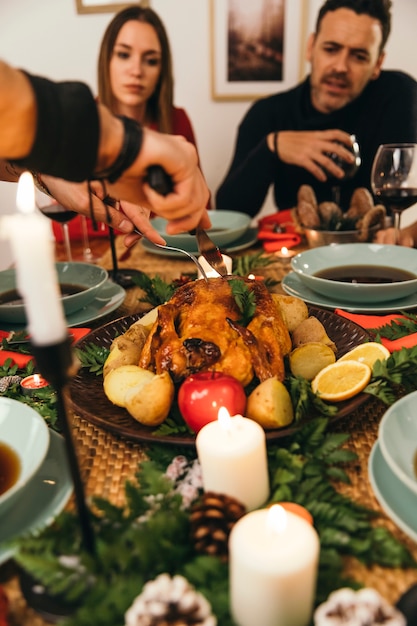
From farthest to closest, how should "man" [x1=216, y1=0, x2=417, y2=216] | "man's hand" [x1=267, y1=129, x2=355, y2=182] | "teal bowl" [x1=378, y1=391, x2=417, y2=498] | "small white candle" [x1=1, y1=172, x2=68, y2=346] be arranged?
"man" [x1=216, y1=0, x2=417, y2=216] < "man's hand" [x1=267, y1=129, x2=355, y2=182] < "teal bowl" [x1=378, y1=391, x2=417, y2=498] < "small white candle" [x1=1, y1=172, x2=68, y2=346]

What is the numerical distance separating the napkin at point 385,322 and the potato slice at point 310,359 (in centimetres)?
16

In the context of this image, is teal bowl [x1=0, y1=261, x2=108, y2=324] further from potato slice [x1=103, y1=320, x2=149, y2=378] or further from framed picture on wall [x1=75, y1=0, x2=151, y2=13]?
framed picture on wall [x1=75, y1=0, x2=151, y2=13]

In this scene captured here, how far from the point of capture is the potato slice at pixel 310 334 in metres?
0.99

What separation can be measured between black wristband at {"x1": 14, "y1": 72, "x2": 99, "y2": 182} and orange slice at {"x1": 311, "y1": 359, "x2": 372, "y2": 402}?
490 mm

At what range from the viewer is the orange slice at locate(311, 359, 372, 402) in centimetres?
82

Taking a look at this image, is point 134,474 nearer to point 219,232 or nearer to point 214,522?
point 214,522

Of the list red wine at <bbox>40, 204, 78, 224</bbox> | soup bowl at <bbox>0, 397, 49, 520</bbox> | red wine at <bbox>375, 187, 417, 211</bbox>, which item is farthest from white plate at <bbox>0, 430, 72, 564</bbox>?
red wine at <bbox>375, 187, 417, 211</bbox>

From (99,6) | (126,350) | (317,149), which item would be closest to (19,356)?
(126,350)

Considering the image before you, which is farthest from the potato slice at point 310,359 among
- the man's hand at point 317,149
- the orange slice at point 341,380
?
the man's hand at point 317,149

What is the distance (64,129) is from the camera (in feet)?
1.91

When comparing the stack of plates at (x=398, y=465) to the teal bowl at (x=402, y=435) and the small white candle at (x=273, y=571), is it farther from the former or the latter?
the small white candle at (x=273, y=571)

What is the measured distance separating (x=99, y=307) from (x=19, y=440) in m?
0.64

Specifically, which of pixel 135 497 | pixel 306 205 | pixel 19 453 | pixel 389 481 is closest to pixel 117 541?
pixel 135 497

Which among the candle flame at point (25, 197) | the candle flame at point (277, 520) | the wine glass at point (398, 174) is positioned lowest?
the candle flame at point (277, 520)
